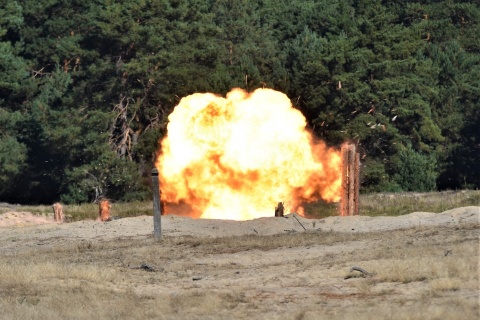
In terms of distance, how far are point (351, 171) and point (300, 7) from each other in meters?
51.2

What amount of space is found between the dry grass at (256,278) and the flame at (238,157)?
6125 mm

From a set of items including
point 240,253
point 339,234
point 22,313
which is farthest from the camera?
point 339,234

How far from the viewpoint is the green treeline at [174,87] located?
2672 inches

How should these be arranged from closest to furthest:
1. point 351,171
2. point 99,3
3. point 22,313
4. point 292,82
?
point 22,313 → point 351,171 → point 292,82 → point 99,3

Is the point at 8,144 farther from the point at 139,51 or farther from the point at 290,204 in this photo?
the point at 290,204

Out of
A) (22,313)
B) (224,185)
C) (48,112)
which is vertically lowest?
(22,313)

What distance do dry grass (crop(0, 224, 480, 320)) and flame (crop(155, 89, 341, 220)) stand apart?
20.1 feet

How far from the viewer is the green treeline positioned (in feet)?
223

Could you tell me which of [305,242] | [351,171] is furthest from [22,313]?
[351,171]

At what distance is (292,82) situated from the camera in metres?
70.6

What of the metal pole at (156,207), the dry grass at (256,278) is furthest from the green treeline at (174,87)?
the dry grass at (256,278)

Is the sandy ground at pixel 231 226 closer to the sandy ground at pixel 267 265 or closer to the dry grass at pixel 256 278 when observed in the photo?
the sandy ground at pixel 267 265

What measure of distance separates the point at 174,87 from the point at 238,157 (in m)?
27.2

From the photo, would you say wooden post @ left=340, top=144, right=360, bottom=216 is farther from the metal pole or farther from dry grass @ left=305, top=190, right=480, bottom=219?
the metal pole
